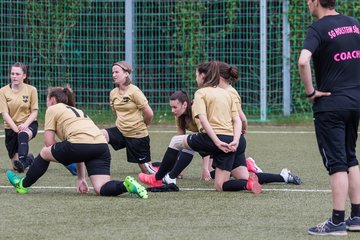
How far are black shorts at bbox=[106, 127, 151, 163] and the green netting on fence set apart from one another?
716cm

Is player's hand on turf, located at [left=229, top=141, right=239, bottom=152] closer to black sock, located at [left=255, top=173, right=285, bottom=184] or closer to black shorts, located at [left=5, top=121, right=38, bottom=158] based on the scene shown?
black sock, located at [left=255, top=173, right=285, bottom=184]

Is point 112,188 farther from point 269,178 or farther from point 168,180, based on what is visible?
point 269,178

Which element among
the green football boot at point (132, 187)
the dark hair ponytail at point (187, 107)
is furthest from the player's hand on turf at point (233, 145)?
the green football boot at point (132, 187)

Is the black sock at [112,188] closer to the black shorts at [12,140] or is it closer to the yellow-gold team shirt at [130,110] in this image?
the yellow-gold team shirt at [130,110]

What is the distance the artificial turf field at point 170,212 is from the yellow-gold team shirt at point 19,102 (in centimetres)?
85

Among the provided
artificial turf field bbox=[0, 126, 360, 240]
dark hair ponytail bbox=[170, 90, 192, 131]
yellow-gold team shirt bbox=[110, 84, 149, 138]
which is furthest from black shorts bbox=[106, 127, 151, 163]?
dark hair ponytail bbox=[170, 90, 192, 131]

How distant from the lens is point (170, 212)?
7434 mm

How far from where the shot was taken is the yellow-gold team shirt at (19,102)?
35.9ft

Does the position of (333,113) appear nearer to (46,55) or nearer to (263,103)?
(263,103)

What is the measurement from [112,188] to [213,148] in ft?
3.48

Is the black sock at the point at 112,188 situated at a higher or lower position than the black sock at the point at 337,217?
lower

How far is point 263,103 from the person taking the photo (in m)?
17.3

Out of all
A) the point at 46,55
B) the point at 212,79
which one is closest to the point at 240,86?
the point at 46,55

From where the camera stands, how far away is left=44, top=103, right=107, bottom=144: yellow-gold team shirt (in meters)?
8.44
